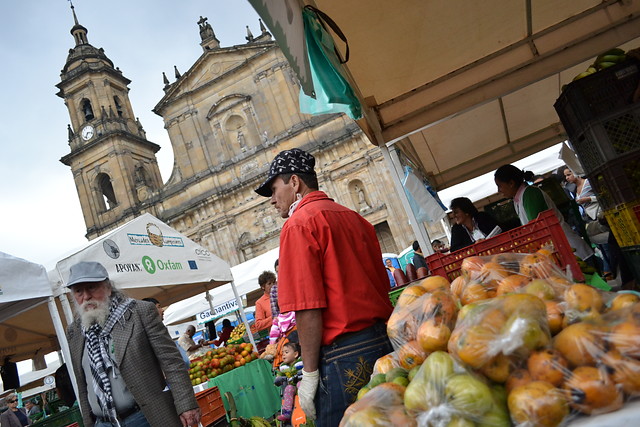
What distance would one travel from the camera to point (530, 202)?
3949 mm

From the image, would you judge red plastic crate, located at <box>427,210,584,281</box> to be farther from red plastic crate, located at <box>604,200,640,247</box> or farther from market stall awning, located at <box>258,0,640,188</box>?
market stall awning, located at <box>258,0,640,188</box>

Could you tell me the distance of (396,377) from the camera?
1379 millimetres

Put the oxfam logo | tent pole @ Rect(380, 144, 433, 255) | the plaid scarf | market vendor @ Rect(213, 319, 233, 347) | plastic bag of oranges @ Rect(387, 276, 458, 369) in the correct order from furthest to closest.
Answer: market vendor @ Rect(213, 319, 233, 347) → the oxfam logo → tent pole @ Rect(380, 144, 433, 255) → the plaid scarf → plastic bag of oranges @ Rect(387, 276, 458, 369)

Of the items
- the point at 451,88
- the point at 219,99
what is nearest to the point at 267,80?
the point at 219,99

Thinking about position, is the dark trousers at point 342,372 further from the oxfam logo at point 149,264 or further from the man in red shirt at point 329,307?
the oxfam logo at point 149,264

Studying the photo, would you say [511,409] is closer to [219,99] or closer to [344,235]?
[344,235]

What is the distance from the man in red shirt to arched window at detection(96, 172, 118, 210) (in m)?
31.5

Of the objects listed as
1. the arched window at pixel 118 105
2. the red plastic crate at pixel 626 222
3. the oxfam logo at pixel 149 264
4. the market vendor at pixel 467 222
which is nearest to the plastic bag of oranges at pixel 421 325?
the red plastic crate at pixel 626 222

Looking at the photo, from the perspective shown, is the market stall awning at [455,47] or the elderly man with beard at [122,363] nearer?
the elderly man with beard at [122,363]

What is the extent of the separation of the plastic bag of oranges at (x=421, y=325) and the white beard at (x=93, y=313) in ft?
6.90

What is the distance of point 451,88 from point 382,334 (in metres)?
2.95

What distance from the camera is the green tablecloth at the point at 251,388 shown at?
616 cm

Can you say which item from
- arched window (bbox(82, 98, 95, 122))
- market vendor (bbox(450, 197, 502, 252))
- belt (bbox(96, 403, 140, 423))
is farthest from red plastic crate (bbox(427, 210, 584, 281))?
arched window (bbox(82, 98, 95, 122))

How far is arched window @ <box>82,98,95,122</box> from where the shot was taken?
105 ft
